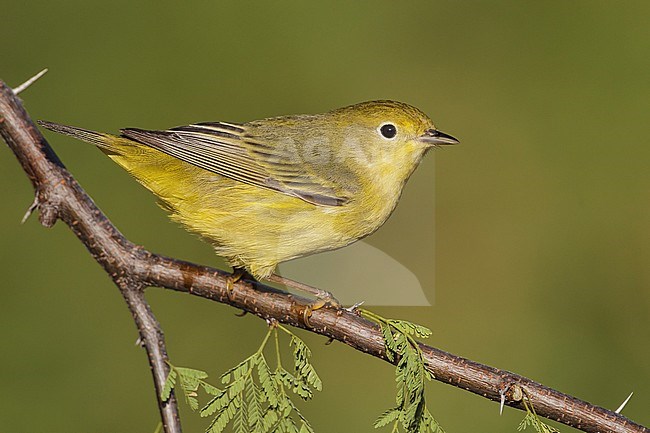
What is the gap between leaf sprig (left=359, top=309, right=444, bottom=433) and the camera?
9.32ft

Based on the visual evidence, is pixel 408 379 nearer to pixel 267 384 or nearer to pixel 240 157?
pixel 267 384

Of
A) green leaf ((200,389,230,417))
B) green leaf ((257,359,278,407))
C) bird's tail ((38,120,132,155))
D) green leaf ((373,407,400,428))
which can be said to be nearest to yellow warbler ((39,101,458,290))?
bird's tail ((38,120,132,155))

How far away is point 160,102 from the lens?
6.66 m

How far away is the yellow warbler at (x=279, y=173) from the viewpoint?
149 inches

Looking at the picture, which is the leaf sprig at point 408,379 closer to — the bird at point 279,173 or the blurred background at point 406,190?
the bird at point 279,173

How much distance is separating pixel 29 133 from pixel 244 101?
423cm

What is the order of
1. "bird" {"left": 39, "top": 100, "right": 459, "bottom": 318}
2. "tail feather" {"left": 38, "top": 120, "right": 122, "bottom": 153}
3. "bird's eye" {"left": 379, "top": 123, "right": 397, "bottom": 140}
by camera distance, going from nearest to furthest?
"tail feather" {"left": 38, "top": 120, "right": 122, "bottom": 153}
"bird" {"left": 39, "top": 100, "right": 459, "bottom": 318}
"bird's eye" {"left": 379, "top": 123, "right": 397, "bottom": 140}

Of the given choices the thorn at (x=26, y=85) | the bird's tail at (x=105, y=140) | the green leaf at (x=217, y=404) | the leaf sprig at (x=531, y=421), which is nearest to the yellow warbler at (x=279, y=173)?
the bird's tail at (x=105, y=140)

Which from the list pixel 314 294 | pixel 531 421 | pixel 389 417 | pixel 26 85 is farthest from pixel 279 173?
pixel 531 421

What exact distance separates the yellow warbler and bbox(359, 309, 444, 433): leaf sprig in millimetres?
919

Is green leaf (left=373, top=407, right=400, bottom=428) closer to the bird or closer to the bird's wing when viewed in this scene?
the bird

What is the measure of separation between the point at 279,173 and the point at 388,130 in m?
0.62

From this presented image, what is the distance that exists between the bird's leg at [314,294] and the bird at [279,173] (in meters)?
0.01

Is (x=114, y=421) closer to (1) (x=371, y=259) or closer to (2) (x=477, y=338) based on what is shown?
(1) (x=371, y=259)
